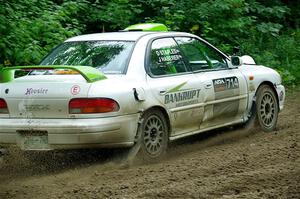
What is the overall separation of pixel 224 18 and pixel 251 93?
6644 millimetres

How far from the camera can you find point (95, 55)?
8.15 meters

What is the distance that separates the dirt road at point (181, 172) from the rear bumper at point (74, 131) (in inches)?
12.3

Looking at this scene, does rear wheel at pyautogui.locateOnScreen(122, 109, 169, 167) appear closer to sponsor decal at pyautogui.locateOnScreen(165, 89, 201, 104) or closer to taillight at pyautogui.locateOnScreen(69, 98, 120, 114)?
sponsor decal at pyautogui.locateOnScreen(165, 89, 201, 104)

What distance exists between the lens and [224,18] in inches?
622

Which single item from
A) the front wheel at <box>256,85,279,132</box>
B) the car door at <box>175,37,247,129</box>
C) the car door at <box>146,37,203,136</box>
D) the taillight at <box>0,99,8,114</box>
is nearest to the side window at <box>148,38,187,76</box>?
the car door at <box>146,37,203,136</box>

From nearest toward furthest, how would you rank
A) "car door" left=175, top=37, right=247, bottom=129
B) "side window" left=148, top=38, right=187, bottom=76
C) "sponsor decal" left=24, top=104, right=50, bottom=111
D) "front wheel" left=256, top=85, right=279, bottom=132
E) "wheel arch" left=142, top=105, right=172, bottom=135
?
"sponsor decal" left=24, top=104, right=50, bottom=111 < "wheel arch" left=142, top=105, right=172, bottom=135 < "side window" left=148, top=38, right=187, bottom=76 < "car door" left=175, top=37, right=247, bottom=129 < "front wheel" left=256, top=85, right=279, bottom=132

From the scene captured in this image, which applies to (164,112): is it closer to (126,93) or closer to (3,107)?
(126,93)

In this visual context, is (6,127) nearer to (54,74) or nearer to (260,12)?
(54,74)

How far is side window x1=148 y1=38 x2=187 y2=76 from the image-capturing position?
8.12m

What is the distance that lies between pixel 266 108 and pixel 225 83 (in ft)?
3.53

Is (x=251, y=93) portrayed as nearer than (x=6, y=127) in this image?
No

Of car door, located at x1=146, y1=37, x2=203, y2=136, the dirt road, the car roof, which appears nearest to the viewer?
the dirt road

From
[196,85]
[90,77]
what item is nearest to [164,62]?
[196,85]

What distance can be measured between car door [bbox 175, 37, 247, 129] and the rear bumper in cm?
147
